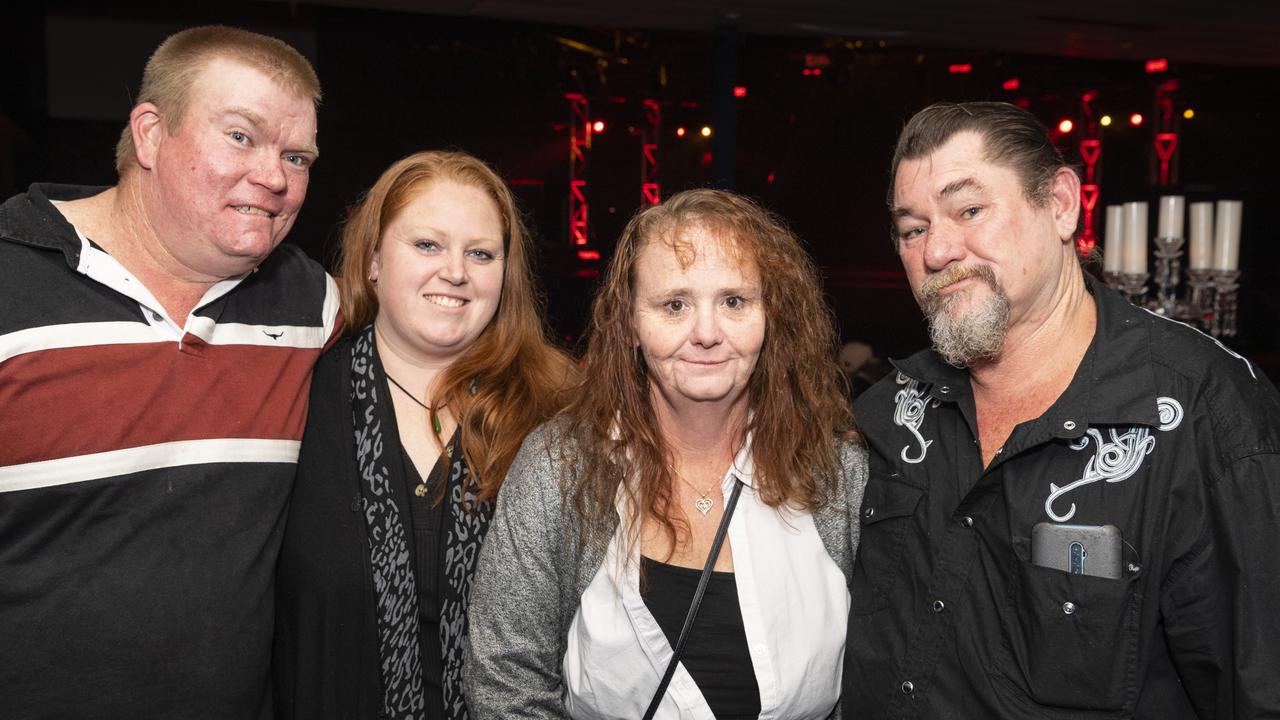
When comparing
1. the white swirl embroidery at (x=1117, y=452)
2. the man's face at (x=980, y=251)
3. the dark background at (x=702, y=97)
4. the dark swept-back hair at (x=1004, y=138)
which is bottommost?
the white swirl embroidery at (x=1117, y=452)

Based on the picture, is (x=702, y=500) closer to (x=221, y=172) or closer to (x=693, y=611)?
(x=693, y=611)

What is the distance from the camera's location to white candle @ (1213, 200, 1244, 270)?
4.12 m

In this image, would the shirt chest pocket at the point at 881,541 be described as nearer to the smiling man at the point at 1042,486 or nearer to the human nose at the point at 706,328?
the smiling man at the point at 1042,486

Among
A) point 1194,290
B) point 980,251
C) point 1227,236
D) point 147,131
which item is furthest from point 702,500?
point 1194,290

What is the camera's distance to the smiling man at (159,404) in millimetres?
1828

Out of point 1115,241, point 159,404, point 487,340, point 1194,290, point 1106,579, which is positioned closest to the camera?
point 1106,579

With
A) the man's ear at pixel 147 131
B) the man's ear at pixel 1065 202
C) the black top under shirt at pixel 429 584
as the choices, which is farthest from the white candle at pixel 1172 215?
the man's ear at pixel 147 131

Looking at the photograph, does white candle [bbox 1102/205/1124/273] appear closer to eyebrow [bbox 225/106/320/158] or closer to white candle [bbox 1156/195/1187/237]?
white candle [bbox 1156/195/1187/237]

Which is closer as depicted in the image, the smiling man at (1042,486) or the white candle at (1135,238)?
the smiling man at (1042,486)

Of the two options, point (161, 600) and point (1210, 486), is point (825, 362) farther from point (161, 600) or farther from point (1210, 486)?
point (161, 600)

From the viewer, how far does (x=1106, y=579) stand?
67.9 inches

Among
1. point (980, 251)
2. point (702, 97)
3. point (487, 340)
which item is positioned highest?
point (702, 97)

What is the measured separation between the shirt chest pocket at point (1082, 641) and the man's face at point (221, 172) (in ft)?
5.63

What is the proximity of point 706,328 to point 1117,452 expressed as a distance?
2.60 ft
